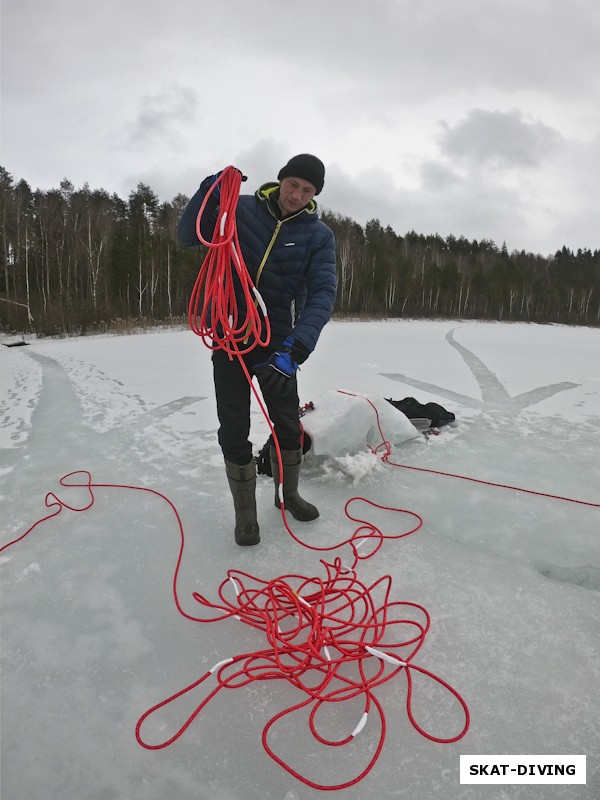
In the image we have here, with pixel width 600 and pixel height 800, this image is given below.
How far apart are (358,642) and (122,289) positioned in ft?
86.2

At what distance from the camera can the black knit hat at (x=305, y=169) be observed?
1.83 m

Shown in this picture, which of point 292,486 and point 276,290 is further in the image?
point 292,486

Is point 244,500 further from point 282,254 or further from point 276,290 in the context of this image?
point 282,254

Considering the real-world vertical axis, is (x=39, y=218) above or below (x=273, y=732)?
above

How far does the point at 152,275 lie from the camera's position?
966 inches

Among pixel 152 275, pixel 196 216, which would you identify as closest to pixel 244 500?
pixel 196 216

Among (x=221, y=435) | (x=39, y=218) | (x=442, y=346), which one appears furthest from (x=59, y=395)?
(x=39, y=218)

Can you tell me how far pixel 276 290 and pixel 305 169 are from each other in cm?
49

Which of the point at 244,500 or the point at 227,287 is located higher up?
the point at 227,287

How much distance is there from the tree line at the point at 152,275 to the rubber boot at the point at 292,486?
626 inches

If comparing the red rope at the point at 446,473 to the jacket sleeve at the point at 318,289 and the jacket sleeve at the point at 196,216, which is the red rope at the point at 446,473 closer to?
the jacket sleeve at the point at 318,289

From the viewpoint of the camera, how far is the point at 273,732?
1.17 metres

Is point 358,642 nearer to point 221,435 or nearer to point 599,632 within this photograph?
point 599,632

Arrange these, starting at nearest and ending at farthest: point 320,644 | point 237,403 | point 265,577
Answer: point 320,644 < point 265,577 < point 237,403
